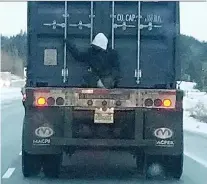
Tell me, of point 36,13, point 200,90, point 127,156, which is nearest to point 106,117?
point 36,13

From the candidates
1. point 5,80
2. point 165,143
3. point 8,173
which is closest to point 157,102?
point 165,143

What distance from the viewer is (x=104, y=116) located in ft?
37.4

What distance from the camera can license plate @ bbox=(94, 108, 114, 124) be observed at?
37.2ft

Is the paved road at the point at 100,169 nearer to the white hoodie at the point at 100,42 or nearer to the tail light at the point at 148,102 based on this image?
the tail light at the point at 148,102

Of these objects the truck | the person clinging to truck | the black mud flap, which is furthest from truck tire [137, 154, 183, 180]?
the truck

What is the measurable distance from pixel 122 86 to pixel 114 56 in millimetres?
525

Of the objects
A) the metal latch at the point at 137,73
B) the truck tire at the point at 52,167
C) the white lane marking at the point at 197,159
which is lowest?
the white lane marking at the point at 197,159

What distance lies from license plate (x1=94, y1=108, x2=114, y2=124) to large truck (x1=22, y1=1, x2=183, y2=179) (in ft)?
0.05

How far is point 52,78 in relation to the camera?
12.0 metres

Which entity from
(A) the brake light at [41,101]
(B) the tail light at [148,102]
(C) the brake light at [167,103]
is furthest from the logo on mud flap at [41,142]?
(C) the brake light at [167,103]

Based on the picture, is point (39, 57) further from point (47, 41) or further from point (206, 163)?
point (206, 163)

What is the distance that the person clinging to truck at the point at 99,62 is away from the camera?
1173 cm

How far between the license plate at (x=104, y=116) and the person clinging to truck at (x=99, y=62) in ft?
1.60

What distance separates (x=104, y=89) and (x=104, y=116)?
442 mm
